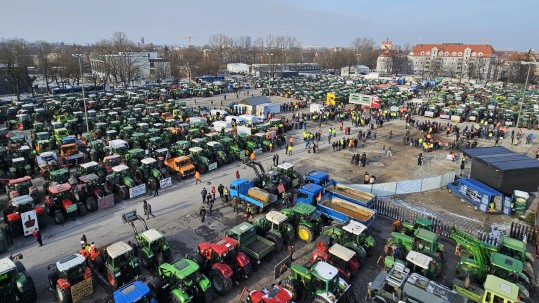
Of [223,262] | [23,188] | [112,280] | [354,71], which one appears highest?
[354,71]

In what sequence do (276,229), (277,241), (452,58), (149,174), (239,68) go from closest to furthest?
(277,241) → (276,229) → (149,174) → (239,68) → (452,58)

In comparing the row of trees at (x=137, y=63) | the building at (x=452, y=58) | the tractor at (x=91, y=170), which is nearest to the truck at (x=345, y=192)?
the tractor at (x=91, y=170)

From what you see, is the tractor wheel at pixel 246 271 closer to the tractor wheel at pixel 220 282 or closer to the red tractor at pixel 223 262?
the red tractor at pixel 223 262

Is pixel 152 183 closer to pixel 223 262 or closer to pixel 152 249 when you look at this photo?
pixel 152 249

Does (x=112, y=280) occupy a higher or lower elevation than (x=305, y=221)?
lower


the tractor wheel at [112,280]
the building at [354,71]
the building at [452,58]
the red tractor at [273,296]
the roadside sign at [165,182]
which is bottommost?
the tractor wheel at [112,280]

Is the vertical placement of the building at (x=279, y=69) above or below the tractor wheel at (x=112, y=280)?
above

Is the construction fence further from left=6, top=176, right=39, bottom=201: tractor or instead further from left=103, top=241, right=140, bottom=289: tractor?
left=6, top=176, right=39, bottom=201: tractor

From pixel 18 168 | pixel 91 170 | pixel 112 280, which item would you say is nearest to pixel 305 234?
pixel 112 280
